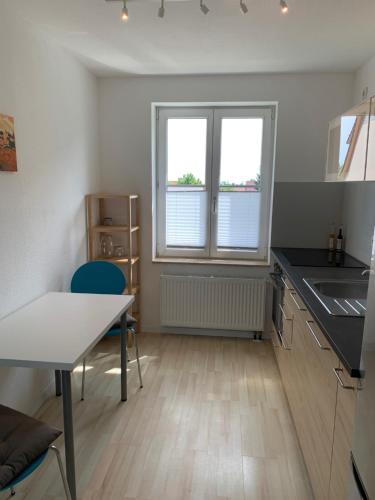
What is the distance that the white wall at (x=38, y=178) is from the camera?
2207 mm

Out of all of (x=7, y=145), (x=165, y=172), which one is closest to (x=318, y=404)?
(x=7, y=145)

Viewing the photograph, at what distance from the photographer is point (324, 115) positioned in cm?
344

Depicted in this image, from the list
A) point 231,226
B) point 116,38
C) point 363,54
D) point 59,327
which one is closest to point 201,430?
point 59,327

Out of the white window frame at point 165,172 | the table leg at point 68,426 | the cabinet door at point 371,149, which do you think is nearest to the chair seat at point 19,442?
the table leg at point 68,426

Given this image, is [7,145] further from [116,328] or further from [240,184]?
[240,184]

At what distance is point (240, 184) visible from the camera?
378 cm

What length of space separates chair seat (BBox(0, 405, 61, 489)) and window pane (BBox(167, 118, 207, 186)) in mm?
2777

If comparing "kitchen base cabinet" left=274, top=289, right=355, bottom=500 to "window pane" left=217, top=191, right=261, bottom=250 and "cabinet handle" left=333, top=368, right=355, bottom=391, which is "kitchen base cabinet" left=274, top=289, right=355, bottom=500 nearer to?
"cabinet handle" left=333, top=368, right=355, bottom=391

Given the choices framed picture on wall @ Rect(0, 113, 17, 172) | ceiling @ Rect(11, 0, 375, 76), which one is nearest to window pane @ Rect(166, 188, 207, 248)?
ceiling @ Rect(11, 0, 375, 76)

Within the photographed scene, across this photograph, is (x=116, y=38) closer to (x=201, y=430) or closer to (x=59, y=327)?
(x=59, y=327)

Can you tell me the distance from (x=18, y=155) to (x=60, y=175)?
1.91 feet

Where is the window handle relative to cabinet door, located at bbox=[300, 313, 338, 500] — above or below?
above

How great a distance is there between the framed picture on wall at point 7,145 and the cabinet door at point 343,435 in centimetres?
207

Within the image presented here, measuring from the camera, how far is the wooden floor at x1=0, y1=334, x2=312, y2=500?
6.31 feet
